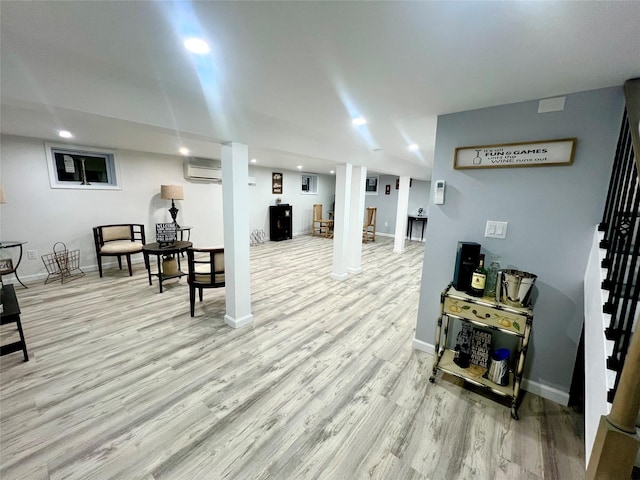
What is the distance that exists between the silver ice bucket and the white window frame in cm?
744

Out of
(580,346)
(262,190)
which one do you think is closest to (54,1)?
(580,346)

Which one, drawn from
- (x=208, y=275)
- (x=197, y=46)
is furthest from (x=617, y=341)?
(x=208, y=275)

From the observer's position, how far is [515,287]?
1.82m

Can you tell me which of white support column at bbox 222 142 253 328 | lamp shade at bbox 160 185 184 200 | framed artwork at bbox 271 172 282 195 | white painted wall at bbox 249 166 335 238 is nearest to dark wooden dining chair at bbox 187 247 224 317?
white support column at bbox 222 142 253 328

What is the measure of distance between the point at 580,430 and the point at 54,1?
11.9 feet

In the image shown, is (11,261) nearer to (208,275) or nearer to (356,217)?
(208,275)

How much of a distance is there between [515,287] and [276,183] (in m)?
6.99

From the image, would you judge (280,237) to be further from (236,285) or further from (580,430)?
(580,430)

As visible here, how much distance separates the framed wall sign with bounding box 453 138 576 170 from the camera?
68.8 inches

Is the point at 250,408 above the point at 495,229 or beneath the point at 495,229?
beneath

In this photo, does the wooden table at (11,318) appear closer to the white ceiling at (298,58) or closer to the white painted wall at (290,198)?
the white ceiling at (298,58)

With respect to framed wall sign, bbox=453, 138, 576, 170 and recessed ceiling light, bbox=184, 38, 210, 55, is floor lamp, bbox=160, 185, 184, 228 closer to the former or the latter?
recessed ceiling light, bbox=184, 38, 210, 55

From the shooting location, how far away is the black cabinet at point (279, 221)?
7816 millimetres

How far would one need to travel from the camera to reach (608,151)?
5.36 ft
